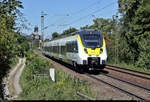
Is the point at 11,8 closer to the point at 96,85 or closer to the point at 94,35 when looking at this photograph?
the point at 96,85

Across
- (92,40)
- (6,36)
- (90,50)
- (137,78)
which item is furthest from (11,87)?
(6,36)

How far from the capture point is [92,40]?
18.7 m

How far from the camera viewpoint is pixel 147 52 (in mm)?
24609

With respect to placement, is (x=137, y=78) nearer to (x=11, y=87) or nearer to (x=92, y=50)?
(x=92, y=50)

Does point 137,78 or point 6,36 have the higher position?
point 6,36

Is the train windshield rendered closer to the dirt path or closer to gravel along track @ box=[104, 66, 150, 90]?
gravel along track @ box=[104, 66, 150, 90]

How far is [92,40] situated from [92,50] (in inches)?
36.1

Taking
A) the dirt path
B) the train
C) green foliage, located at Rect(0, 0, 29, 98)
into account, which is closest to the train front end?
the train

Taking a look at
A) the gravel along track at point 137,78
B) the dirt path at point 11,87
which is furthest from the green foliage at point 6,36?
the gravel along track at point 137,78

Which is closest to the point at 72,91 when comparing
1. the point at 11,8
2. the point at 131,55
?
the point at 11,8

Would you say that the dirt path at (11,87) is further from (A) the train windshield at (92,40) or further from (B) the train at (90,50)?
(A) the train windshield at (92,40)

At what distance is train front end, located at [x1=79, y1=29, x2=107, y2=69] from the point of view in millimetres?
18062

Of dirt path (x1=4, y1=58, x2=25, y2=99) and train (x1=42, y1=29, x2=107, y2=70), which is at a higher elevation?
train (x1=42, y1=29, x2=107, y2=70)

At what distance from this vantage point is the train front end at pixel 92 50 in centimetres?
1806
